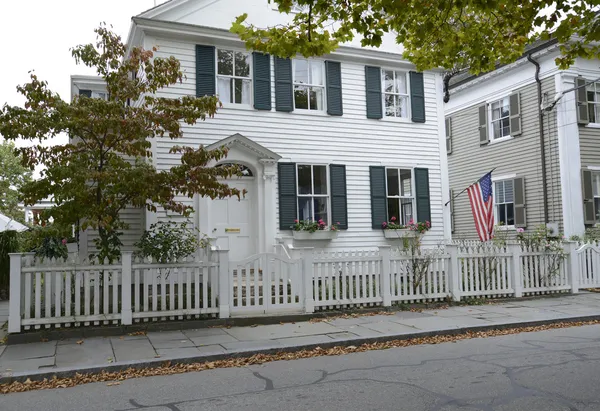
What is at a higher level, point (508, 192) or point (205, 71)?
point (205, 71)

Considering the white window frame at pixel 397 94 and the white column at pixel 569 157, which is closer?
the white window frame at pixel 397 94

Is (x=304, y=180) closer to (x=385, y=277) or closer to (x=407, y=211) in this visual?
(x=407, y=211)

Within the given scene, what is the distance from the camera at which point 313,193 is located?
13.7 meters

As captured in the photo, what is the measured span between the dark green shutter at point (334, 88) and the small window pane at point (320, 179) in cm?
153

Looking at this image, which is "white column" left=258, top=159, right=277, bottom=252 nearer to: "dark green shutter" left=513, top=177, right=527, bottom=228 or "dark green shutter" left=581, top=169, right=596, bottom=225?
"dark green shutter" left=513, top=177, right=527, bottom=228

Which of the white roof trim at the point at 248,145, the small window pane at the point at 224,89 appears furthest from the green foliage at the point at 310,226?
the small window pane at the point at 224,89

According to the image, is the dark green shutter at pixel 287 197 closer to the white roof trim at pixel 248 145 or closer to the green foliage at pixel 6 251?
the white roof trim at pixel 248 145

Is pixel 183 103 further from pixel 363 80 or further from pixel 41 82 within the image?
pixel 363 80

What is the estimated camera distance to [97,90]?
55.2 feet

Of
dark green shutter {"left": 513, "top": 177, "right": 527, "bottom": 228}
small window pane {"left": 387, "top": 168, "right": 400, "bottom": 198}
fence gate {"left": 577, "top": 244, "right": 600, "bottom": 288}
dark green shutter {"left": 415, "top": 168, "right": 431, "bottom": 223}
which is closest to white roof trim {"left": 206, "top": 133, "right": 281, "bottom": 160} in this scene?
small window pane {"left": 387, "top": 168, "right": 400, "bottom": 198}

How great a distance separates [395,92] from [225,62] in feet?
16.4

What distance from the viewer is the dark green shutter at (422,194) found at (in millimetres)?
14648

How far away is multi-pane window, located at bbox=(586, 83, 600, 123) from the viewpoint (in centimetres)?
1692

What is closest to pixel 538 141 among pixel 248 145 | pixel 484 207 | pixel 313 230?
pixel 484 207
